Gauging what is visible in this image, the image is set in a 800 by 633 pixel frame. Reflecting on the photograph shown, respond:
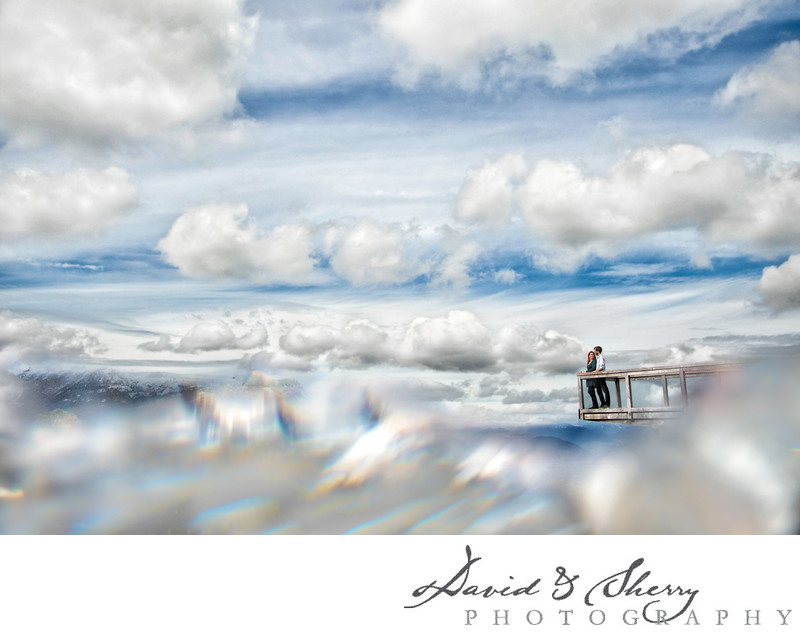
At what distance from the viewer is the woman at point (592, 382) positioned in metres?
11.6

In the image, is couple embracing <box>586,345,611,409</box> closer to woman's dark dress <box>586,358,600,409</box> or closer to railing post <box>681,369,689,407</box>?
woman's dark dress <box>586,358,600,409</box>

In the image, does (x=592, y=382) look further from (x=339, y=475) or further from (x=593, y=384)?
(x=339, y=475)

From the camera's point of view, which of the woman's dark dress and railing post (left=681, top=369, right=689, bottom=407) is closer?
railing post (left=681, top=369, right=689, bottom=407)

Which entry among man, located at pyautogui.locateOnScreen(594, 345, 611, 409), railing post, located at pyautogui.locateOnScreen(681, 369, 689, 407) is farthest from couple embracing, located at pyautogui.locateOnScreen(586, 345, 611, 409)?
railing post, located at pyautogui.locateOnScreen(681, 369, 689, 407)

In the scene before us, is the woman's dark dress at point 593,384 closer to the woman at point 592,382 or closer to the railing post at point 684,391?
the woman at point 592,382

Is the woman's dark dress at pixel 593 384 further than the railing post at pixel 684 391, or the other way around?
the woman's dark dress at pixel 593 384

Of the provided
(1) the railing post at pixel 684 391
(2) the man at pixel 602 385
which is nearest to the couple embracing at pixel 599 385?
(2) the man at pixel 602 385

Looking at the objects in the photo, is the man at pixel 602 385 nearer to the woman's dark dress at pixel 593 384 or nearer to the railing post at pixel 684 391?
the woman's dark dress at pixel 593 384

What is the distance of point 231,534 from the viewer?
1395cm

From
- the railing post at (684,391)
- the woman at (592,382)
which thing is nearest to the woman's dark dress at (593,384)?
the woman at (592,382)

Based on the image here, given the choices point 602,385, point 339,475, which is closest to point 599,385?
point 602,385

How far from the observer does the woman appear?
11.6m
